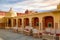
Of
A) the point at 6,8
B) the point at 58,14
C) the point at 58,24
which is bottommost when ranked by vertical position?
the point at 58,24

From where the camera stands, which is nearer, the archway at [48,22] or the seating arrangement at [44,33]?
the seating arrangement at [44,33]

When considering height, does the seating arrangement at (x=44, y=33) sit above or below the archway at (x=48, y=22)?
below

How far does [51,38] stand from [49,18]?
9.02 metres

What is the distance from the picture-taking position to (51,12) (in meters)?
15.4

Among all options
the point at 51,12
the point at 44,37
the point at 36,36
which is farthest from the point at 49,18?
the point at 44,37

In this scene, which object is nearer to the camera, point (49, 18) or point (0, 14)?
point (49, 18)

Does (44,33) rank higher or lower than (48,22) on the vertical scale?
lower

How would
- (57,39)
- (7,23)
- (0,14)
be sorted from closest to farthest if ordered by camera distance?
(57,39) < (7,23) < (0,14)

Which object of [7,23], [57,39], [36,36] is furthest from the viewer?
[7,23]

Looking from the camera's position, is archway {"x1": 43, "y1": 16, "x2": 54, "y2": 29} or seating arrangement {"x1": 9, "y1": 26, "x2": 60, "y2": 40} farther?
archway {"x1": 43, "y1": 16, "x2": 54, "y2": 29}

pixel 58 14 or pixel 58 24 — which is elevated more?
pixel 58 14

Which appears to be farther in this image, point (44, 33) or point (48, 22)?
point (48, 22)

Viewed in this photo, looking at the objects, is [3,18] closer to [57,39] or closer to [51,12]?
[51,12]

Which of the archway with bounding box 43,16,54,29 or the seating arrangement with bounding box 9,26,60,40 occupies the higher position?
the archway with bounding box 43,16,54,29
